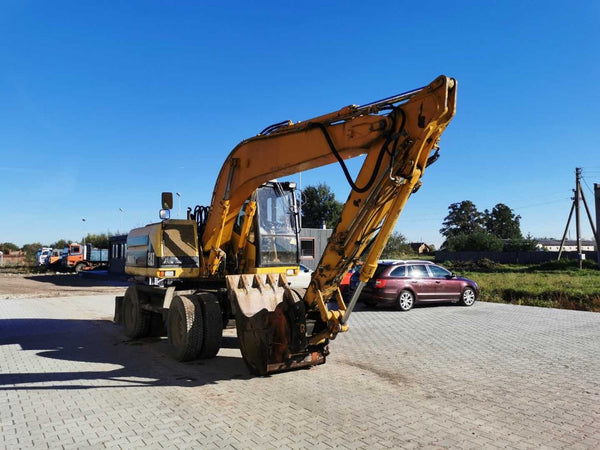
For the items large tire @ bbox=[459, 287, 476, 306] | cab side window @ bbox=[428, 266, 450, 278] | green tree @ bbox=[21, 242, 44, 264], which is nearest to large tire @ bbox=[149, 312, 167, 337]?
cab side window @ bbox=[428, 266, 450, 278]

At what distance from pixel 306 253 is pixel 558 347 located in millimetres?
20064

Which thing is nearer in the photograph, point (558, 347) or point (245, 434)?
point (245, 434)

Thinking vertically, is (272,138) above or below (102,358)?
above

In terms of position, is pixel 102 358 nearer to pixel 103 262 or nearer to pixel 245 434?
pixel 245 434

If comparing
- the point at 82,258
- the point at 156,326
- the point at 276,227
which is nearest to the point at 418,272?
the point at 276,227

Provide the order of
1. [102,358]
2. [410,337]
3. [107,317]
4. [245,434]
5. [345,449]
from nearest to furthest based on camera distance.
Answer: [345,449] < [245,434] < [102,358] < [410,337] < [107,317]

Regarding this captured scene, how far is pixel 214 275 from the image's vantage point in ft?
29.5

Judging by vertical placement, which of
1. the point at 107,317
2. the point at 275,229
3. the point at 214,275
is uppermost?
the point at 275,229

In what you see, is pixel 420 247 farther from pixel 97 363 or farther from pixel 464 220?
pixel 97 363

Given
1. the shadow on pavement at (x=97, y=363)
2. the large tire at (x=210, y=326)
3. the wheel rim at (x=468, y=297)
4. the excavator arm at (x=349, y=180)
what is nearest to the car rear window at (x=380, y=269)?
the wheel rim at (x=468, y=297)

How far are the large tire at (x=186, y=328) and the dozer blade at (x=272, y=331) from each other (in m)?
1.02

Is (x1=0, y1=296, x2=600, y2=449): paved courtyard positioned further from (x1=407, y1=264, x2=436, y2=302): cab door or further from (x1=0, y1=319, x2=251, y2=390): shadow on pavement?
(x1=407, y1=264, x2=436, y2=302): cab door

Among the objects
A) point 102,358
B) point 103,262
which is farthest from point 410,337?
point 103,262

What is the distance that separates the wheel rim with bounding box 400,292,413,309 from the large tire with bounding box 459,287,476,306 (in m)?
2.20
